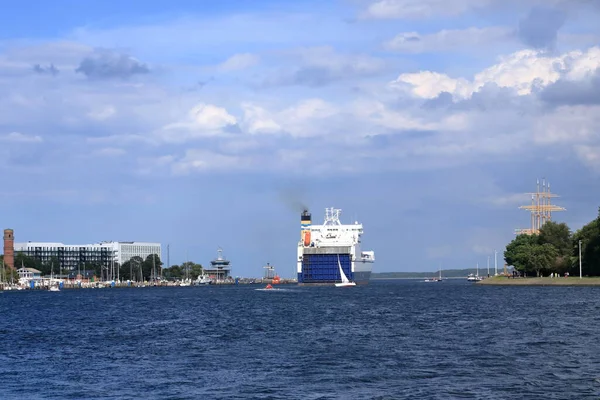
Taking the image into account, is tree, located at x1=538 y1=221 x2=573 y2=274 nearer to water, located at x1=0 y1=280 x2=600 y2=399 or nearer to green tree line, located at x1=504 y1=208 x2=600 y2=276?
green tree line, located at x1=504 y1=208 x2=600 y2=276

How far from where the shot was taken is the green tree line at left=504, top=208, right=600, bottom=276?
168 meters

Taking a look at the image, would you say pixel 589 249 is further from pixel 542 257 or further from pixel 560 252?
pixel 560 252

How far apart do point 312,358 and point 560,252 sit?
15412cm

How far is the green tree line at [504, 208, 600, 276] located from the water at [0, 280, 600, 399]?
301 feet

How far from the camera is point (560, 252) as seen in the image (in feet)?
632

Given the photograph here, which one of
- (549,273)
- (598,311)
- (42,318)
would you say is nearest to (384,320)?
(598,311)

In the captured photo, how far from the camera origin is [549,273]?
196 m

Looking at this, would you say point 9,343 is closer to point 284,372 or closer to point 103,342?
point 103,342

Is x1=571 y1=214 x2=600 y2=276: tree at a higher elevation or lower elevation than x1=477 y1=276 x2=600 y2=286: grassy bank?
higher

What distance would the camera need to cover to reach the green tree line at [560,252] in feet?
552

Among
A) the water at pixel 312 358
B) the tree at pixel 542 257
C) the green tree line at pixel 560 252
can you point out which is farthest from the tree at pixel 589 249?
the water at pixel 312 358

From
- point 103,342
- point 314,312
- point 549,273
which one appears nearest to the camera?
point 103,342

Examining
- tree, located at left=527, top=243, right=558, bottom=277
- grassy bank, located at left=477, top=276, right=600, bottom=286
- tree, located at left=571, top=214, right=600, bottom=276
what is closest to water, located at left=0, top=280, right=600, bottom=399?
grassy bank, located at left=477, top=276, right=600, bottom=286

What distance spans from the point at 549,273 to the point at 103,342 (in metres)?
149
